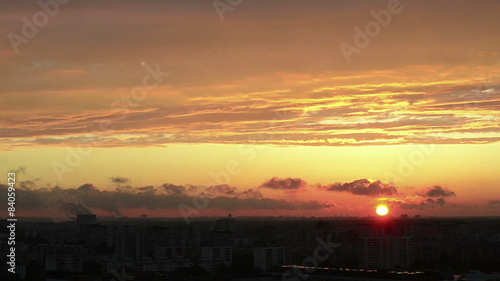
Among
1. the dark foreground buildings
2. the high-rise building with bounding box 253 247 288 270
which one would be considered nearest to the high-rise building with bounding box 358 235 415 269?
the dark foreground buildings

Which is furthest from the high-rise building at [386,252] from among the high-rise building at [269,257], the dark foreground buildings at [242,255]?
the high-rise building at [269,257]

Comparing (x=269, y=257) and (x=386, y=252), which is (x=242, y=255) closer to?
(x=269, y=257)

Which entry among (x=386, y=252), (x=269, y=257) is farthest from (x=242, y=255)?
(x=386, y=252)

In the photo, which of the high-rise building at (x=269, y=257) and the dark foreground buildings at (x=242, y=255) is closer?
the dark foreground buildings at (x=242, y=255)

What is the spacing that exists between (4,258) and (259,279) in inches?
521

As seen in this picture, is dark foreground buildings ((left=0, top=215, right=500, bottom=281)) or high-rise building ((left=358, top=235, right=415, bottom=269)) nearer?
dark foreground buildings ((left=0, top=215, right=500, bottom=281))

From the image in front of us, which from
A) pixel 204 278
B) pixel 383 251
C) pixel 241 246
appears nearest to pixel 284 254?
pixel 383 251

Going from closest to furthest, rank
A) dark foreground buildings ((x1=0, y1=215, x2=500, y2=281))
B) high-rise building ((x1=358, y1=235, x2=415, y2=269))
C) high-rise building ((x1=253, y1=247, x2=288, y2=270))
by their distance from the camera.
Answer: dark foreground buildings ((x1=0, y1=215, x2=500, y2=281))
high-rise building ((x1=253, y1=247, x2=288, y2=270))
high-rise building ((x1=358, y1=235, x2=415, y2=269))

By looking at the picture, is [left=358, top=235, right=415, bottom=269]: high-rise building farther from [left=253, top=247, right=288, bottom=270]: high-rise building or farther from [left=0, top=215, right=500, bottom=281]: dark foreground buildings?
[left=253, top=247, right=288, bottom=270]: high-rise building

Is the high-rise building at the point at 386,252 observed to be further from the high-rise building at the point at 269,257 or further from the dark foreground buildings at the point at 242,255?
the high-rise building at the point at 269,257

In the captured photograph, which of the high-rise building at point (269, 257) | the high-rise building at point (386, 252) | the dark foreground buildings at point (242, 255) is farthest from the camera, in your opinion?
the high-rise building at point (386, 252)

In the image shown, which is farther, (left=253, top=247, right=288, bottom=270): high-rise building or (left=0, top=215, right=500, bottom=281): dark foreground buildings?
(left=253, top=247, right=288, bottom=270): high-rise building

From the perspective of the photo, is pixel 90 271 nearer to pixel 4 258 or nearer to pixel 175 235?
pixel 4 258

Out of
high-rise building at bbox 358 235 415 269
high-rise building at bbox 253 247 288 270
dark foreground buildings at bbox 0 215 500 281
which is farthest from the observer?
high-rise building at bbox 358 235 415 269
